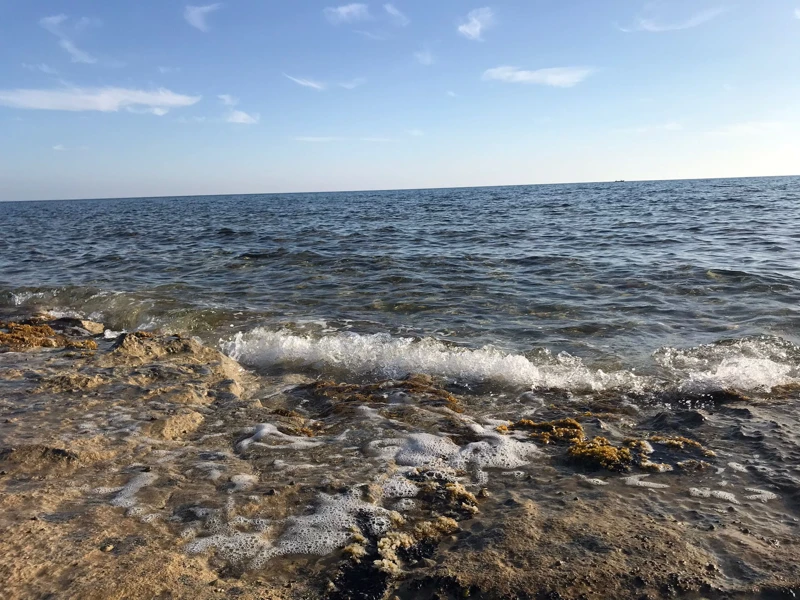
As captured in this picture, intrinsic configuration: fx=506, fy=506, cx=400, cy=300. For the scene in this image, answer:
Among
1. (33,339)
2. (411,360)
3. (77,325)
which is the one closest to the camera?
(411,360)

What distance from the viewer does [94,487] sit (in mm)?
3689

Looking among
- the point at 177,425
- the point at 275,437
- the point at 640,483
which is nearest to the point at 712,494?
the point at 640,483

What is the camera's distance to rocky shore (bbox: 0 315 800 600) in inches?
108

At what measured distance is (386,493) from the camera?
3.66 m

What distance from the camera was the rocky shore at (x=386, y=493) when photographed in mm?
2754

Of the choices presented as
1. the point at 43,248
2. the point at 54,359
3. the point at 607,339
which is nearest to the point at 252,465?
the point at 54,359

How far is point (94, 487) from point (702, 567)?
4.01 metres

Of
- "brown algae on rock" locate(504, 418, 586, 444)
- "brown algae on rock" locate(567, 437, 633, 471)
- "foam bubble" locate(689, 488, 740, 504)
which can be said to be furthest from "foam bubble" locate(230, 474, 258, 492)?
"foam bubble" locate(689, 488, 740, 504)

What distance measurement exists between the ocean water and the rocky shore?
1.28 m

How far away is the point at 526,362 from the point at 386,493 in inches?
155

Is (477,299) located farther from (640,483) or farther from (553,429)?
(640,483)

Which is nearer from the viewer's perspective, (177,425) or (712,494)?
(712,494)

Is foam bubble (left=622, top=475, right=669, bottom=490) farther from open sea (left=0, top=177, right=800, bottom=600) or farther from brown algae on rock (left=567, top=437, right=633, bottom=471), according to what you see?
brown algae on rock (left=567, top=437, right=633, bottom=471)

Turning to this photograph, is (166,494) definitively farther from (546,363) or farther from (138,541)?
(546,363)
